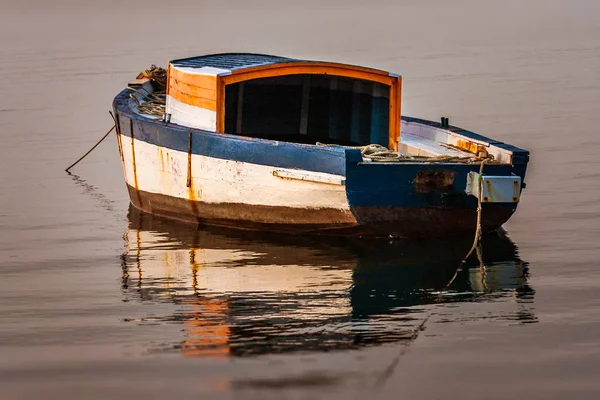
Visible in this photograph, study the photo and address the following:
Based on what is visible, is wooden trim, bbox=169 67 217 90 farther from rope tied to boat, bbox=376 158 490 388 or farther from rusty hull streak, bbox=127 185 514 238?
rope tied to boat, bbox=376 158 490 388

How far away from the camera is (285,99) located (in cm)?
1688

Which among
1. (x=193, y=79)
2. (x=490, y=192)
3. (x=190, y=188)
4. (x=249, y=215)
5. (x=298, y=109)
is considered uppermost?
(x=193, y=79)

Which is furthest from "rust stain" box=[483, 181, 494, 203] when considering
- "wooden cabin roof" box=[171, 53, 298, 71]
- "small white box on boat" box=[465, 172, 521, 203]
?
"wooden cabin roof" box=[171, 53, 298, 71]

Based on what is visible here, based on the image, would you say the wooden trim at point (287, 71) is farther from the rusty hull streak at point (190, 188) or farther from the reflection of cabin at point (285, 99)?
the rusty hull streak at point (190, 188)

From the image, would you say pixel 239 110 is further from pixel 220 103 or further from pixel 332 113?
pixel 220 103

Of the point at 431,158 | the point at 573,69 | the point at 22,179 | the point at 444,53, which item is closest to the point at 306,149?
the point at 431,158

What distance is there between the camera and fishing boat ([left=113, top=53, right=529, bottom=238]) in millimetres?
13227

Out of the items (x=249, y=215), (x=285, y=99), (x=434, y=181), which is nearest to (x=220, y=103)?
(x=249, y=215)

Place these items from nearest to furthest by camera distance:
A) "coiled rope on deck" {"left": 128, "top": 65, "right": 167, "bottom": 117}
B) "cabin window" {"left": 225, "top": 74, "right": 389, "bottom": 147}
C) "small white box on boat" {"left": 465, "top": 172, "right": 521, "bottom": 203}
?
"small white box on boat" {"left": 465, "top": 172, "right": 521, "bottom": 203} < "cabin window" {"left": 225, "top": 74, "right": 389, "bottom": 147} < "coiled rope on deck" {"left": 128, "top": 65, "right": 167, "bottom": 117}

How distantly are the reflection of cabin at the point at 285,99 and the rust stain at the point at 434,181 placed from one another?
2158 mm

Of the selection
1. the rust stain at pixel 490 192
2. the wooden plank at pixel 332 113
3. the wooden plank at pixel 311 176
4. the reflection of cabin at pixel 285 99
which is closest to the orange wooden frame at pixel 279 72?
the reflection of cabin at pixel 285 99

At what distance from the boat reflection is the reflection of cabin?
1.70 meters

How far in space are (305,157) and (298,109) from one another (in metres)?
3.64

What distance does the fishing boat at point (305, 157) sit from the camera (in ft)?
43.4
